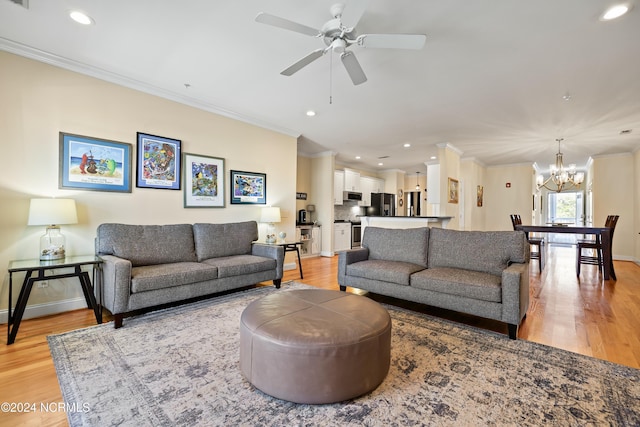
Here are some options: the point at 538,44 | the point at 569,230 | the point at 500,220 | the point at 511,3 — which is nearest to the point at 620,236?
the point at 500,220

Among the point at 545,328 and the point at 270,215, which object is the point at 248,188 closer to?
the point at 270,215

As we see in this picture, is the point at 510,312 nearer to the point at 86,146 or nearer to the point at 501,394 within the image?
the point at 501,394

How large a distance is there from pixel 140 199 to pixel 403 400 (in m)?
3.53

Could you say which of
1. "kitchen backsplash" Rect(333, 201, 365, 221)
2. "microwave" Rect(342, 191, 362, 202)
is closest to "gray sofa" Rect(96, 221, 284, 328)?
"microwave" Rect(342, 191, 362, 202)

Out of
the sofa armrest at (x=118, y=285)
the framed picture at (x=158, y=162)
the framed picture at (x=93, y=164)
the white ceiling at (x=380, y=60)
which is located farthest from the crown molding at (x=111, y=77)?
the sofa armrest at (x=118, y=285)

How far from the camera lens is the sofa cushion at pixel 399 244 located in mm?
3461

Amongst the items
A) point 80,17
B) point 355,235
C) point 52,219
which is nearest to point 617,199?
point 355,235

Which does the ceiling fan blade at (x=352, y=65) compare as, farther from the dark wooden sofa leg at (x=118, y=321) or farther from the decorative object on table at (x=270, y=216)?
the dark wooden sofa leg at (x=118, y=321)

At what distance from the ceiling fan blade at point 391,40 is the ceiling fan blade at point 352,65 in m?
0.12

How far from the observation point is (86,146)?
307 cm

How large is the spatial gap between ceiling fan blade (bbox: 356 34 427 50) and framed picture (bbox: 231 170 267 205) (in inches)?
117

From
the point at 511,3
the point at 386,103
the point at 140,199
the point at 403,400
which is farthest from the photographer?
the point at 386,103

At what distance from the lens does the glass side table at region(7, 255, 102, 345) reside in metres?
2.29

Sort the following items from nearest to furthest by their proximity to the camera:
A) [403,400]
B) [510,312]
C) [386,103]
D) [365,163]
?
[403,400] < [510,312] < [386,103] < [365,163]
